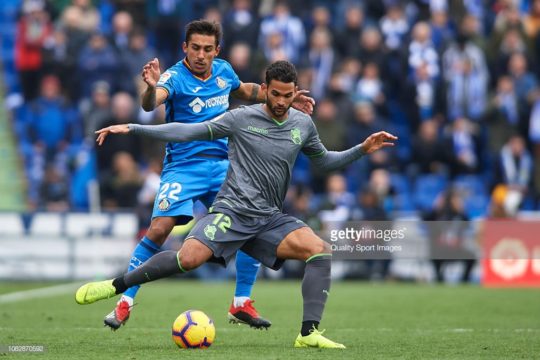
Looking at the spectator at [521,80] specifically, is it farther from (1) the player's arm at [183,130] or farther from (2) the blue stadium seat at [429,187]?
(1) the player's arm at [183,130]

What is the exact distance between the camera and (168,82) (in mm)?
10102

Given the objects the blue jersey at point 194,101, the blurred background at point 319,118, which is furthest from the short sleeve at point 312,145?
the blurred background at point 319,118

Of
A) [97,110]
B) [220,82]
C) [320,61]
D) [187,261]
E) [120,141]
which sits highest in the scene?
[320,61]

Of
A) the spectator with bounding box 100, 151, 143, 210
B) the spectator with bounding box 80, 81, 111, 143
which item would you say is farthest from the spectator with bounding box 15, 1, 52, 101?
the spectator with bounding box 100, 151, 143, 210

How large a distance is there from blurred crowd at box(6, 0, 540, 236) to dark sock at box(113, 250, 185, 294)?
34.7ft

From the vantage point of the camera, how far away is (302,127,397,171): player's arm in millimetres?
9438

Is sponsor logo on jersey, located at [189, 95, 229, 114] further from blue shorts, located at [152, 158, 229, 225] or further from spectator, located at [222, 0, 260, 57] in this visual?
spectator, located at [222, 0, 260, 57]

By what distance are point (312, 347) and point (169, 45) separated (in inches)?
564

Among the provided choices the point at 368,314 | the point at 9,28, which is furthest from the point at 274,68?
the point at 9,28

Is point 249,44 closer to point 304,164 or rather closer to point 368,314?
point 304,164

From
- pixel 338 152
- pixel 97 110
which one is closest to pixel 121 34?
pixel 97 110

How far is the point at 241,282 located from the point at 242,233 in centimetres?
125

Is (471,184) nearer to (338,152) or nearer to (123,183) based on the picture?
(123,183)

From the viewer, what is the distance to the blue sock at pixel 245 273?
34.2 feet
